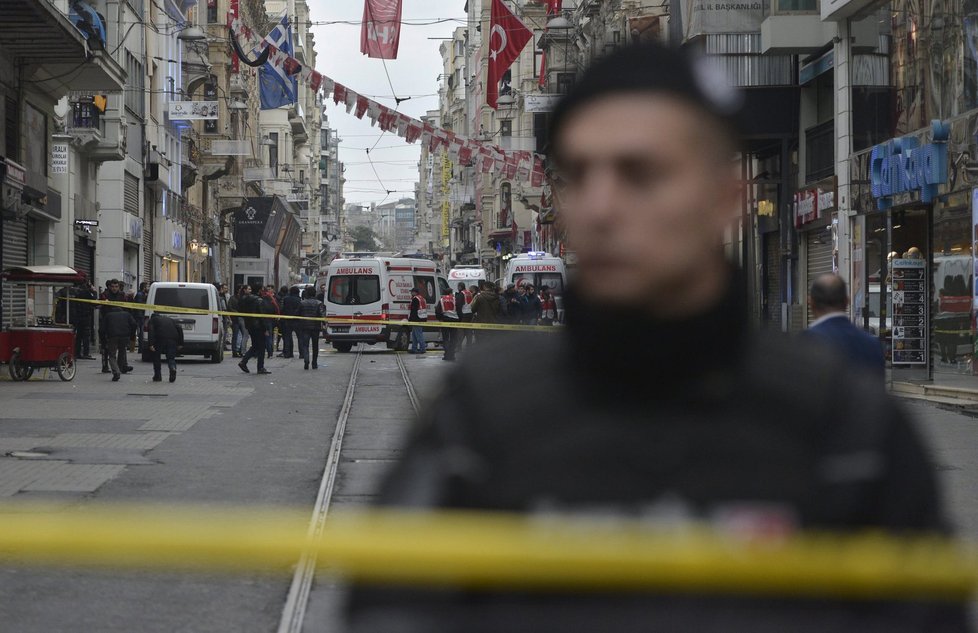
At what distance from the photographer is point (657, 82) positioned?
174 cm

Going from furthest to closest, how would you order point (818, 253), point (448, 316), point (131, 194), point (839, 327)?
point (131, 194), point (448, 316), point (818, 253), point (839, 327)

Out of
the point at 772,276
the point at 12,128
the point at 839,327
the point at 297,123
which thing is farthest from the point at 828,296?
the point at 297,123

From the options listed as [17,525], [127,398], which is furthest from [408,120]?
[17,525]

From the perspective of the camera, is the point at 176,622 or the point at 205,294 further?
the point at 205,294

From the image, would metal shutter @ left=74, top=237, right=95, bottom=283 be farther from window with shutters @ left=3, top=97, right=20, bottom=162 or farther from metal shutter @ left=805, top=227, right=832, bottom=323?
metal shutter @ left=805, top=227, right=832, bottom=323

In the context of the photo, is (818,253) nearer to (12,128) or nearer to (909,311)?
(909,311)

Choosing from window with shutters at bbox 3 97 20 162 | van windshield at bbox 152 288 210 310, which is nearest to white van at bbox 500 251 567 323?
van windshield at bbox 152 288 210 310

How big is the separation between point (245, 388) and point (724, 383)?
21.5 m

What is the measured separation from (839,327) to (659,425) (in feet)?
21.9

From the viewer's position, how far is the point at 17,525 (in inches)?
82.7

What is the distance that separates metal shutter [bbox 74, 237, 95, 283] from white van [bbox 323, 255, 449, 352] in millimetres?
6668

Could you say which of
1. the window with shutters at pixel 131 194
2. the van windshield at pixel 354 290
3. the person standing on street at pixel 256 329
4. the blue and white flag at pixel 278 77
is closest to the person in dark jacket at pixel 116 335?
the person standing on street at pixel 256 329

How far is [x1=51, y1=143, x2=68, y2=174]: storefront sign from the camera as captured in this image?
32.2 m

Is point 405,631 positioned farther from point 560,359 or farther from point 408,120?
point 408,120
